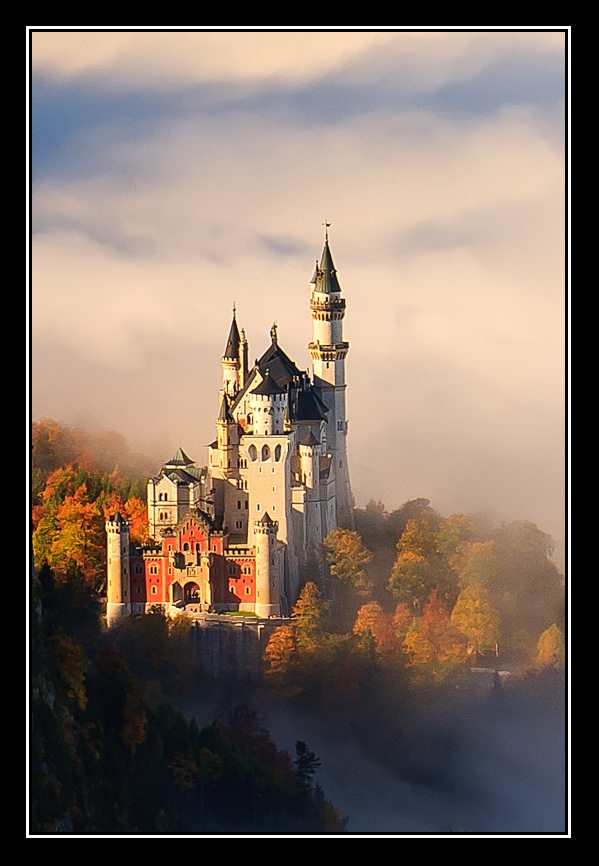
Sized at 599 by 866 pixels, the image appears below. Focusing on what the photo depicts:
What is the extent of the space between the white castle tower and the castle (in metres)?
0.02

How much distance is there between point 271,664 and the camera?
3294 centimetres

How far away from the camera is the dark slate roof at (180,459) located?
33.7 metres

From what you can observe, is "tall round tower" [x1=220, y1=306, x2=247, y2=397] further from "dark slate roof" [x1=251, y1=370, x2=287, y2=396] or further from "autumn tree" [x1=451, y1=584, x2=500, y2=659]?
"autumn tree" [x1=451, y1=584, x2=500, y2=659]

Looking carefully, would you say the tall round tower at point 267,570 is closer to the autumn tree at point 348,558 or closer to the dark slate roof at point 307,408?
the autumn tree at point 348,558

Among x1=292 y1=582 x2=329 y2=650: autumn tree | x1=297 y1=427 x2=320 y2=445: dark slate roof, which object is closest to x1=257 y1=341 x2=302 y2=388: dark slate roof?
x1=297 y1=427 x2=320 y2=445: dark slate roof

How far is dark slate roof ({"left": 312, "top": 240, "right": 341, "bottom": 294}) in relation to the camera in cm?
3362

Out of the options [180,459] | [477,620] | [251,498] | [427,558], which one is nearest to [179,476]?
[180,459]

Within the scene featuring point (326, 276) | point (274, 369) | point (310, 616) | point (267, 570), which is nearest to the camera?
point (267, 570)

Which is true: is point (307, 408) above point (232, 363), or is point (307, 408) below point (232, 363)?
below

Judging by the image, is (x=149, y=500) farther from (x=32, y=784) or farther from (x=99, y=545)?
(x=32, y=784)

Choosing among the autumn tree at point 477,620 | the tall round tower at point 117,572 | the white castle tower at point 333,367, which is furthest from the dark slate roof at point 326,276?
the autumn tree at point 477,620

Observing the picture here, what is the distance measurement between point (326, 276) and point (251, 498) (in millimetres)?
3482

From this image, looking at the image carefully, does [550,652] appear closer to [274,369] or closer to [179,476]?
[274,369]

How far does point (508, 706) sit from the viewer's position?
3306cm
